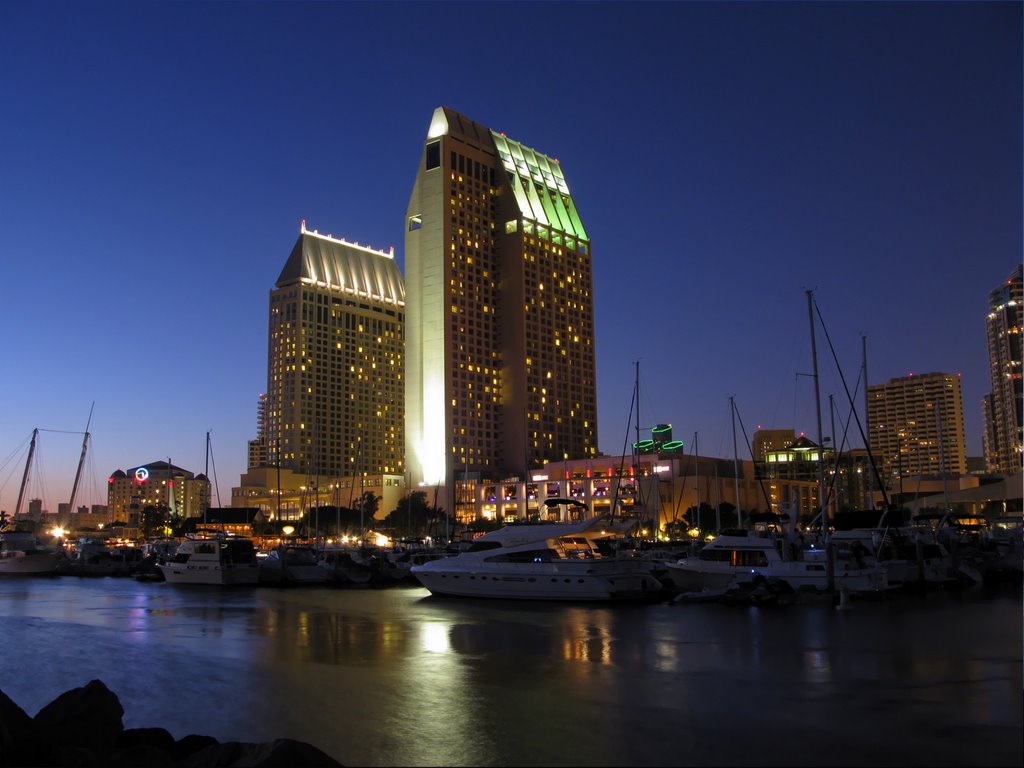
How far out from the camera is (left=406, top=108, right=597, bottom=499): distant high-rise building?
178500 mm

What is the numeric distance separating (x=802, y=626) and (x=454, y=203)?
6173 inches

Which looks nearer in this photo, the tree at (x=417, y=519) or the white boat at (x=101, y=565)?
the white boat at (x=101, y=565)

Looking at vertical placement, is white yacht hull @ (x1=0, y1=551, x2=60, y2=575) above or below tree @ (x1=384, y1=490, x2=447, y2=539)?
below

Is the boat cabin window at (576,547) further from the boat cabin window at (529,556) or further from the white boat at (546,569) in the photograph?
the boat cabin window at (529,556)

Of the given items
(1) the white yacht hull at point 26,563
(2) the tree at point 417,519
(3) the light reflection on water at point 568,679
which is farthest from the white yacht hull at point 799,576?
(2) the tree at point 417,519

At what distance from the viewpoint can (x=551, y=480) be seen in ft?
568

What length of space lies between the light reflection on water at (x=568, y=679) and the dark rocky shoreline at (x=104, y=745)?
2.86 metres

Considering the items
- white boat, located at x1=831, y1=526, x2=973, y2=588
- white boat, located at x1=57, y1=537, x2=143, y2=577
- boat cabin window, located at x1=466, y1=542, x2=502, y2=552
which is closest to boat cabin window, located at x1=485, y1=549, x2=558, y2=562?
boat cabin window, located at x1=466, y1=542, x2=502, y2=552

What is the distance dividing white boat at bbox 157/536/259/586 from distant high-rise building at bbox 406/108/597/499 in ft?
342

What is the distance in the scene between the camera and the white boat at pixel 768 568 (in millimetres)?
47250

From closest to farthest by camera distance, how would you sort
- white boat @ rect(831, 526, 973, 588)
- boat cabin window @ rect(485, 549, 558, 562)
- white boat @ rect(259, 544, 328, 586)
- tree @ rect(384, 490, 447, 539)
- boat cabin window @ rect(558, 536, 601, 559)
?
boat cabin window @ rect(485, 549, 558, 562), boat cabin window @ rect(558, 536, 601, 559), white boat @ rect(831, 526, 973, 588), white boat @ rect(259, 544, 328, 586), tree @ rect(384, 490, 447, 539)

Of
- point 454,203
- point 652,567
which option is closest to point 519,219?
point 454,203

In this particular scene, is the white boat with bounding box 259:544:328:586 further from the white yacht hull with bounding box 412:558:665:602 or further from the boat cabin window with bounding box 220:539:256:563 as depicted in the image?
the white yacht hull with bounding box 412:558:665:602

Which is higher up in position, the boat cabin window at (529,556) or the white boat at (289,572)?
the boat cabin window at (529,556)
